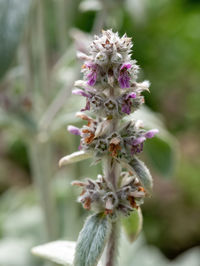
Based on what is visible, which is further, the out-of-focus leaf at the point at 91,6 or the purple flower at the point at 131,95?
the out-of-focus leaf at the point at 91,6

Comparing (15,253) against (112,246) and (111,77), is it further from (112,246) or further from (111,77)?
(111,77)

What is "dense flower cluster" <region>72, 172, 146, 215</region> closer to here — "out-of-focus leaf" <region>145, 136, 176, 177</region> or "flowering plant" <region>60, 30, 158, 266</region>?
"flowering plant" <region>60, 30, 158, 266</region>

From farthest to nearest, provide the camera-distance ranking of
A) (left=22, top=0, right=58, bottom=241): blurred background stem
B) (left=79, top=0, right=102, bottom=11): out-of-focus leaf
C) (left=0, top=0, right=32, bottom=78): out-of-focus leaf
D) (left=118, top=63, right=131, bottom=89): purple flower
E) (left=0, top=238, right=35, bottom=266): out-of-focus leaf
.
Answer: (left=0, top=238, right=35, bottom=266): out-of-focus leaf, (left=79, top=0, right=102, bottom=11): out-of-focus leaf, (left=22, top=0, right=58, bottom=241): blurred background stem, (left=0, top=0, right=32, bottom=78): out-of-focus leaf, (left=118, top=63, right=131, bottom=89): purple flower

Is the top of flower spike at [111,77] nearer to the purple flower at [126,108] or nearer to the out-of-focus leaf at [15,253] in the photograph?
the purple flower at [126,108]

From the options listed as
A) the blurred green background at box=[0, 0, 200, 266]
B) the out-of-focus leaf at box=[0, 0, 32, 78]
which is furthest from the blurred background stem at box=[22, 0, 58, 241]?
the out-of-focus leaf at box=[0, 0, 32, 78]

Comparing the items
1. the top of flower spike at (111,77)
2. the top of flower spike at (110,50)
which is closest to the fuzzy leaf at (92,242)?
the top of flower spike at (111,77)
